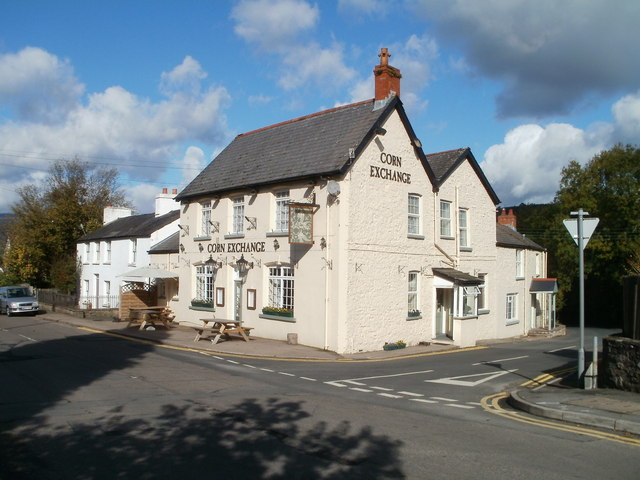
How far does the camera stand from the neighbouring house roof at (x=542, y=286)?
31341 mm

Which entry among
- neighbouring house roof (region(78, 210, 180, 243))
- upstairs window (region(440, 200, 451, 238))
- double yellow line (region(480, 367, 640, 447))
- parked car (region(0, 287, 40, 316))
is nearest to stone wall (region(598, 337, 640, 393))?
double yellow line (region(480, 367, 640, 447))

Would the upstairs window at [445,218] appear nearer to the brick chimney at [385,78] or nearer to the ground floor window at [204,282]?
the brick chimney at [385,78]

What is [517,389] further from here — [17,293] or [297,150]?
[17,293]

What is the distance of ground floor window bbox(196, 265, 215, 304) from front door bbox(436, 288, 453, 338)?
33.2 feet

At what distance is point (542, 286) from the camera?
31.5 meters

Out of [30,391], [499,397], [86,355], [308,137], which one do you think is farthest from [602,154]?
[30,391]

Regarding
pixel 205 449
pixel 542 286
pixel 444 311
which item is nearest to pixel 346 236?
→ pixel 444 311

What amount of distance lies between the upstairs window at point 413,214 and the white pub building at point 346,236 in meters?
0.06

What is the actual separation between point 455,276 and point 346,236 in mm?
5971

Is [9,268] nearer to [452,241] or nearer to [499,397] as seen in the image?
[452,241]

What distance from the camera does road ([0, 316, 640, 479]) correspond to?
6516 millimetres

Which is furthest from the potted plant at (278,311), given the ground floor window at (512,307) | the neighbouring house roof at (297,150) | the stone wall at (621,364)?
the ground floor window at (512,307)

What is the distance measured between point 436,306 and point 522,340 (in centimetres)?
779

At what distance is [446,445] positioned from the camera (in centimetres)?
752
